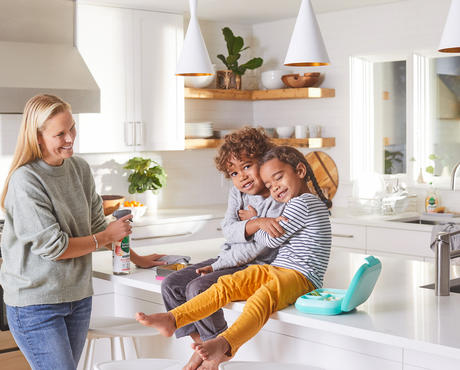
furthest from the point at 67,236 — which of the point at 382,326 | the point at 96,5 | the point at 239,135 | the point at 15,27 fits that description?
the point at 96,5

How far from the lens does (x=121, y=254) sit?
2.69 meters

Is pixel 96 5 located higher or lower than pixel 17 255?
higher

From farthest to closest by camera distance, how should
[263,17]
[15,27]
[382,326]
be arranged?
[263,17] → [15,27] → [382,326]

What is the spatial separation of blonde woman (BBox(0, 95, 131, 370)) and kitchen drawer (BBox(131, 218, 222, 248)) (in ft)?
7.66

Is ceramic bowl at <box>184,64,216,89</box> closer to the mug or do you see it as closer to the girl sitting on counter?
the mug

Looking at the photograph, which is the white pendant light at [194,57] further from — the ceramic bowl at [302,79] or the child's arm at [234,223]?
the ceramic bowl at [302,79]

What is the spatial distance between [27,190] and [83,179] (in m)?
0.29

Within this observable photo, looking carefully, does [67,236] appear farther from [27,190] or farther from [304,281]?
[304,281]

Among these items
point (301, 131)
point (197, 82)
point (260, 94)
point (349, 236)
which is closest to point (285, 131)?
point (301, 131)

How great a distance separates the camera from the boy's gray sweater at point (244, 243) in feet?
7.90

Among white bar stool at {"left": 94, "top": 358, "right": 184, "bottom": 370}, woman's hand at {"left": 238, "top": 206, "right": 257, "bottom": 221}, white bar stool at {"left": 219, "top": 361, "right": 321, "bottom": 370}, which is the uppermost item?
woman's hand at {"left": 238, "top": 206, "right": 257, "bottom": 221}

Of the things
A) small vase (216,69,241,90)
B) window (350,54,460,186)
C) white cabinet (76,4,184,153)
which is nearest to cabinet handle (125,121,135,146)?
white cabinet (76,4,184,153)

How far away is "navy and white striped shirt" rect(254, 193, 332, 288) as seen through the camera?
2.27 meters

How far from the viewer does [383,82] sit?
542 centimetres
